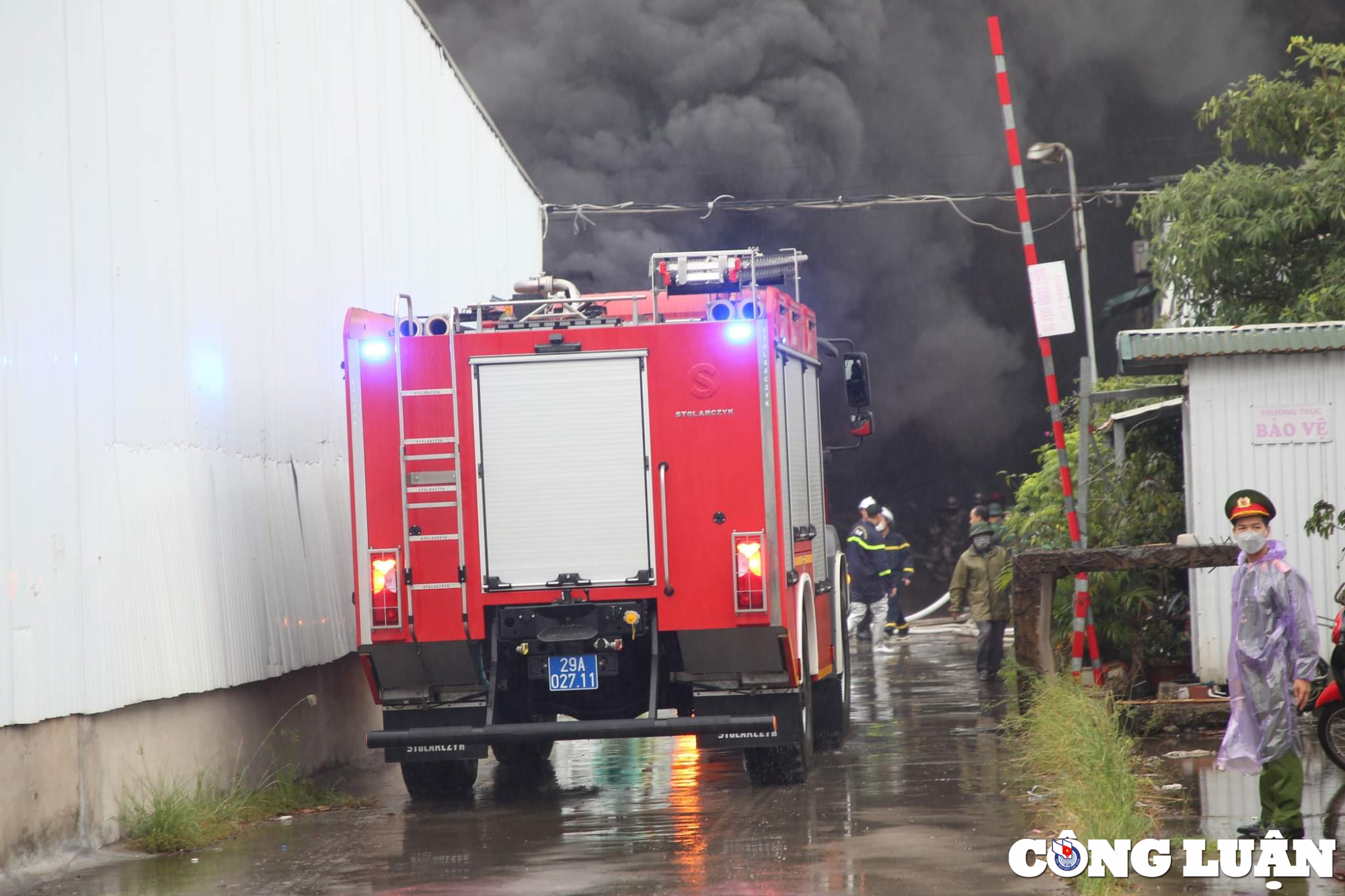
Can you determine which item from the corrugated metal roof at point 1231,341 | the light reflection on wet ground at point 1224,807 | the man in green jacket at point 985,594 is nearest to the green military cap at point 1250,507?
the light reflection on wet ground at point 1224,807

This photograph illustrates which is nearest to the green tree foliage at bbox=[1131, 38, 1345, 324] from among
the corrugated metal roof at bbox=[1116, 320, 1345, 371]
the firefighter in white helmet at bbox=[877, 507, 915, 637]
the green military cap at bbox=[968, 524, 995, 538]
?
the green military cap at bbox=[968, 524, 995, 538]

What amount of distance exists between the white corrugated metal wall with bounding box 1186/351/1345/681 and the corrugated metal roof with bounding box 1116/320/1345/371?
13 centimetres

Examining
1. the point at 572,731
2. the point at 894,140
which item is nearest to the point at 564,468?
the point at 572,731

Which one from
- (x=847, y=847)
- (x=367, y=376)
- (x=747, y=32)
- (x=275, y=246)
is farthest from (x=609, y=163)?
(x=847, y=847)

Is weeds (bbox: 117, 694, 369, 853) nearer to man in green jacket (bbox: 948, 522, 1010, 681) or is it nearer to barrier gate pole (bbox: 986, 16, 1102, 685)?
barrier gate pole (bbox: 986, 16, 1102, 685)

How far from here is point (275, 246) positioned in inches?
502

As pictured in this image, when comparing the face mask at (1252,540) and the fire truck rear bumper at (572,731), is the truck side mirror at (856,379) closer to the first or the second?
the fire truck rear bumper at (572,731)

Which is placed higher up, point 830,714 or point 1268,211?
point 1268,211

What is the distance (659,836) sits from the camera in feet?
30.3

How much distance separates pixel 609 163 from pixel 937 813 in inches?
1025

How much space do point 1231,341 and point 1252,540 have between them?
5.01 m

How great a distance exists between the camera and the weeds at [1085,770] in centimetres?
767

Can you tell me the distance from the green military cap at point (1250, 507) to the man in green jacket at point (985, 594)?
28.6 ft

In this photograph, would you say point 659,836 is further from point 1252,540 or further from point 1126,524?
point 1126,524
